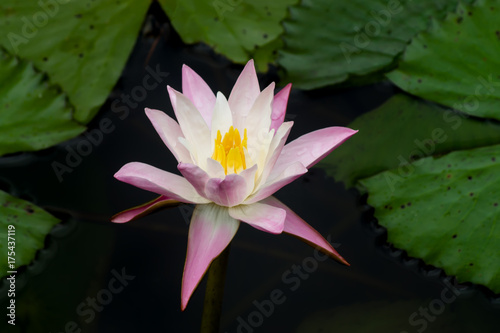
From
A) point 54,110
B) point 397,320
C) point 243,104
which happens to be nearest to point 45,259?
point 54,110

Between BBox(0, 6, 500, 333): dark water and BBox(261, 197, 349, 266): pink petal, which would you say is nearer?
BBox(261, 197, 349, 266): pink petal

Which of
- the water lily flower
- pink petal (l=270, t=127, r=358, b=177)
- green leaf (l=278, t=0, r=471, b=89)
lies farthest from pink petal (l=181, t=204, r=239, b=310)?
green leaf (l=278, t=0, r=471, b=89)

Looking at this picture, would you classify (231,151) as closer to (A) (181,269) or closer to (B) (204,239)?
(B) (204,239)

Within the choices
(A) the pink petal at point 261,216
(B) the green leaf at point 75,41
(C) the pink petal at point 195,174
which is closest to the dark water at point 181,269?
(B) the green leaf at point 75,41

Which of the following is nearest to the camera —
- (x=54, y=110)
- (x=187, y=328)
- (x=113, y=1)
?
(x=187, y=328)

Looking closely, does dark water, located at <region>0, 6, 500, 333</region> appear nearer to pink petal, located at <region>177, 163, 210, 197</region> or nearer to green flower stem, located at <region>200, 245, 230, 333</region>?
green flower stem, located at <region>200, 245, 230, 333</region>

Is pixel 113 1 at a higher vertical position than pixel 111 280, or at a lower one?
higher

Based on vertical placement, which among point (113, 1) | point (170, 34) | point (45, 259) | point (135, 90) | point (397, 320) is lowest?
point (397, 320)

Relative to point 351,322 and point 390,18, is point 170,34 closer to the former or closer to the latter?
point 390,18
